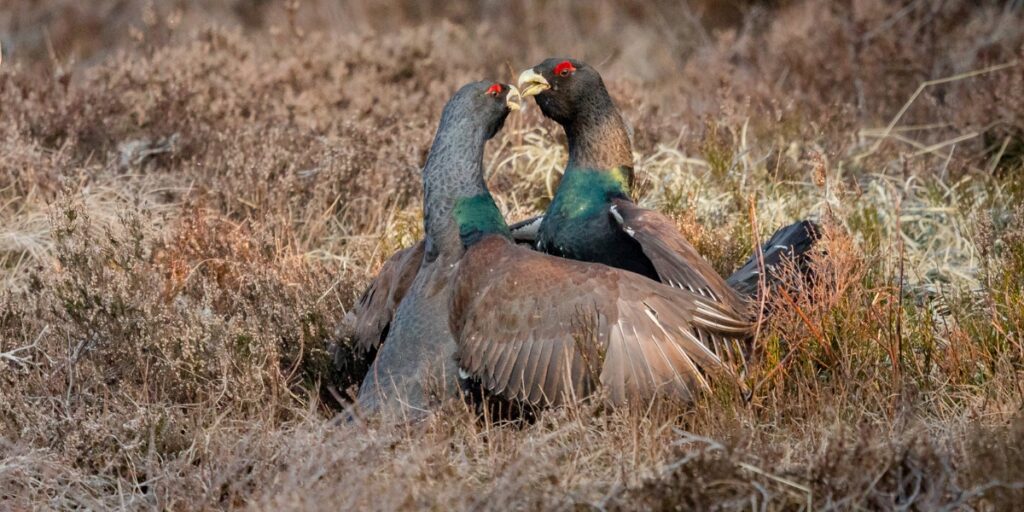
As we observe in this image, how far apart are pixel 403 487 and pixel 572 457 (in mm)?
634

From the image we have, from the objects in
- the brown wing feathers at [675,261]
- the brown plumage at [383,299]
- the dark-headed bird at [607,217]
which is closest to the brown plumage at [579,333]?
the brown wing feathers at [675,261]

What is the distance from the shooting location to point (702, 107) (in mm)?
8047

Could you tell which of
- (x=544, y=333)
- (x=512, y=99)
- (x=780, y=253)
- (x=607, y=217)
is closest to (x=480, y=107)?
(x=512, y=99)

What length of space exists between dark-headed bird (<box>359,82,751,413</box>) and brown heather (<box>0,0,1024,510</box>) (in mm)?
120

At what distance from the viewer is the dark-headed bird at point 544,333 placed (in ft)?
13.5

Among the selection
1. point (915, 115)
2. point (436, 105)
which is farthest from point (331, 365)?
point (915, 115)

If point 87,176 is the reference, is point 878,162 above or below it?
below

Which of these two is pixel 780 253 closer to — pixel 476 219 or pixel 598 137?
pixel 598 137

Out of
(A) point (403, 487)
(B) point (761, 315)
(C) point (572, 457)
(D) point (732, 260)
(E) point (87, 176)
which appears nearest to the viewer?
(A) point (403, 487)

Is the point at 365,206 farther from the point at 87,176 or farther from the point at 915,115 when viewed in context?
the point at 915,115

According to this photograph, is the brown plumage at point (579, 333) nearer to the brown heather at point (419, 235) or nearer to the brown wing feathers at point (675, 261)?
the brown heather at point (419, 235)

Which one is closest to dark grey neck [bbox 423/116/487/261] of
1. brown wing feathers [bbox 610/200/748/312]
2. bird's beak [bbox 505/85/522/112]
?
bird's beak [bbox 505/85/522/112]

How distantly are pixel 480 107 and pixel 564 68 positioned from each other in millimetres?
884

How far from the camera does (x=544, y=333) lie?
416 cm
